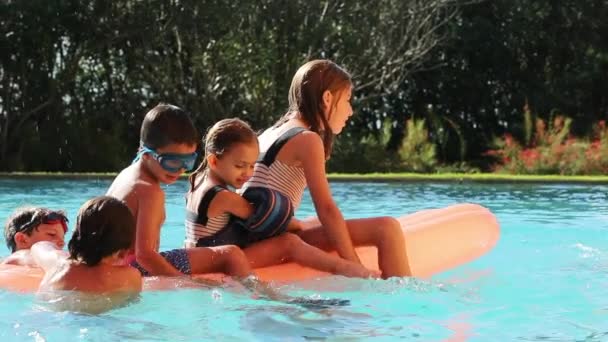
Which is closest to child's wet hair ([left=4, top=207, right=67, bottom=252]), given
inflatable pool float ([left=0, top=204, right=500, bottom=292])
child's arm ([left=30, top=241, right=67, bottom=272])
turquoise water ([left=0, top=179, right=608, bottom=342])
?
child's arm ([left=30, top=241, right=67, bottom=272])

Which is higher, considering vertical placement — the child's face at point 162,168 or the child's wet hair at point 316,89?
the child's wet hair at point 316,89

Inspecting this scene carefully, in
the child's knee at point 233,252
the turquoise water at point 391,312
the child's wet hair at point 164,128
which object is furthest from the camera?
the child's knee at point 233,252

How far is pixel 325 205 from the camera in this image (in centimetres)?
445

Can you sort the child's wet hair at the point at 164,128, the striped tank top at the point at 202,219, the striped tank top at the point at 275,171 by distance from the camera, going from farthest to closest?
the striped tank top at the point at 275,171 → the striped tank top at the point at 202,219 → the child's wet hair at the point at 164,128

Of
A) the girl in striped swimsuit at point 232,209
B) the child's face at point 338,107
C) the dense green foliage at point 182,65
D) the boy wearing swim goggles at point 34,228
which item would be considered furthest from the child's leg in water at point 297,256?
the dense green foliage at point 182,65

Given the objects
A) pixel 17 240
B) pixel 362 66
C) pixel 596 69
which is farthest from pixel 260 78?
pixel 17 240

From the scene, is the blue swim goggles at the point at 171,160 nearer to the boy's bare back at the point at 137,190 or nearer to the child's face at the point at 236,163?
the boy's bare back at the point at 137,190

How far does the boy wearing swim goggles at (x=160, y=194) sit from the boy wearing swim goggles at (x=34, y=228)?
0.83 metres

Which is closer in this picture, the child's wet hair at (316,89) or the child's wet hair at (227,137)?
the child's wet hair at (227,137)

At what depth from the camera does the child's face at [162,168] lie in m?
4.07

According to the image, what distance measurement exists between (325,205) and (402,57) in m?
13.1

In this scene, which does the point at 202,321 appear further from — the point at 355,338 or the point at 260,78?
the point at 260,78

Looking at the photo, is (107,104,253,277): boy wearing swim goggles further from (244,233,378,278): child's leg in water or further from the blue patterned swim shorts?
(244,233,378,278): child's leg in water

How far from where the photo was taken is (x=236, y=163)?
429 cm
